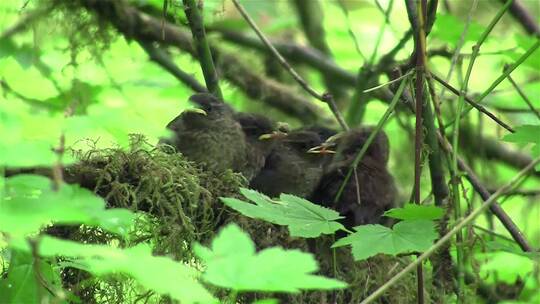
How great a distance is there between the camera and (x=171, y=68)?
4.84 metres

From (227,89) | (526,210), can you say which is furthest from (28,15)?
(526,210)

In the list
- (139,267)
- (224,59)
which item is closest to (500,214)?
(139,267)

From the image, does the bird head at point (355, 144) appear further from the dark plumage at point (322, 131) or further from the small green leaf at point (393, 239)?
the small green leaf at point (393, 239)

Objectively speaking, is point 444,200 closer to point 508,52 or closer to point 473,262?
point 473,262

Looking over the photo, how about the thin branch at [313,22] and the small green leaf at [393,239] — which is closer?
the small green leaf at [393,239]

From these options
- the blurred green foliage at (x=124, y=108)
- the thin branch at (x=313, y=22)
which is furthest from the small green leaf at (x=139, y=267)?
the thin branch at (x=313, y=22)

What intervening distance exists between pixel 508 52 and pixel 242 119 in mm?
1244

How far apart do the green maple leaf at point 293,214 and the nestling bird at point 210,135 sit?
0.81 m

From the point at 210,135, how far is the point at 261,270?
2099 millimetres

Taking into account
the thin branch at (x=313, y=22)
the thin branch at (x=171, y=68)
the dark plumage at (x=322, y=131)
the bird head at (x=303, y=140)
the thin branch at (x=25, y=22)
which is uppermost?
the thin branch at (x=313, y=22)

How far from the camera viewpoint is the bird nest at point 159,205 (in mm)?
2941

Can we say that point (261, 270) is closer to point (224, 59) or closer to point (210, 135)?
point (210, 135)

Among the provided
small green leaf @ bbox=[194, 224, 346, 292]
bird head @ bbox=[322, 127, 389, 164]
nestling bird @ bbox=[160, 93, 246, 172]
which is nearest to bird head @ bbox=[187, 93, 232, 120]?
nestling bird @ bbox=[160, 93, 246, 172]

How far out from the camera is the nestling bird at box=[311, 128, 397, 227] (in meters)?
3.46
